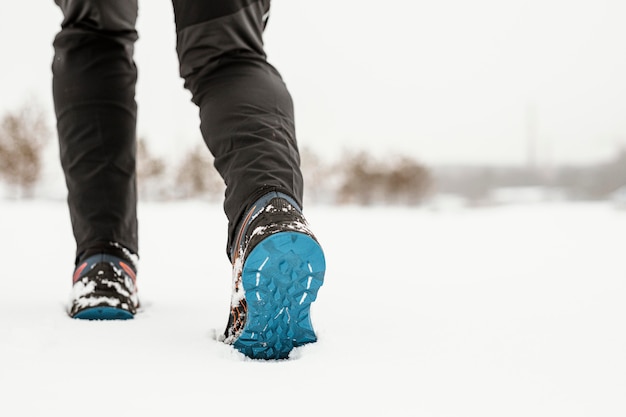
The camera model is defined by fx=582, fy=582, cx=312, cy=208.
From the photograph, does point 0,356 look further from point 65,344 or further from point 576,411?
point 576,411

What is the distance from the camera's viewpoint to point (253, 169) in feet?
2.46

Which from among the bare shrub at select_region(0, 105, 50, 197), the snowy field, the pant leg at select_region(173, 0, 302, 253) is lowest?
the snowy field

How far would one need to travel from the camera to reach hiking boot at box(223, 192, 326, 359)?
2.11 ft

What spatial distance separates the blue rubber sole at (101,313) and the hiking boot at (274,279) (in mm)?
278

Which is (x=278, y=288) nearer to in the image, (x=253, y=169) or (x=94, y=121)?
(x=253, y=169)

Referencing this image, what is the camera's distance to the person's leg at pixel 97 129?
99 centimetres

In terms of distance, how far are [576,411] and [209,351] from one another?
41 cm

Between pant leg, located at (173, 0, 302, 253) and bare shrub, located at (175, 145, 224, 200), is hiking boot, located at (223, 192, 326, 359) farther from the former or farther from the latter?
bare shrub, located at (175, 145, 224, 200)

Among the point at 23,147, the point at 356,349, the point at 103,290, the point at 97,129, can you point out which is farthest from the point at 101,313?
the point at 23,147

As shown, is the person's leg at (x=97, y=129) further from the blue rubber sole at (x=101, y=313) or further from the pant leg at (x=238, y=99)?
the pant leg at (x=238, y=99)

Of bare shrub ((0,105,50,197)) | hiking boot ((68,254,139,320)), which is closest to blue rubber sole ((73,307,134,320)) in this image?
hiking boot ((68,254,139,320))

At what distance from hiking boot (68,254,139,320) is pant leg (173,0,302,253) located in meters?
0.26

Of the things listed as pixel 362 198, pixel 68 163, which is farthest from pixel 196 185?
pixel 68 163

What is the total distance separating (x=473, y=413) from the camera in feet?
1.70
